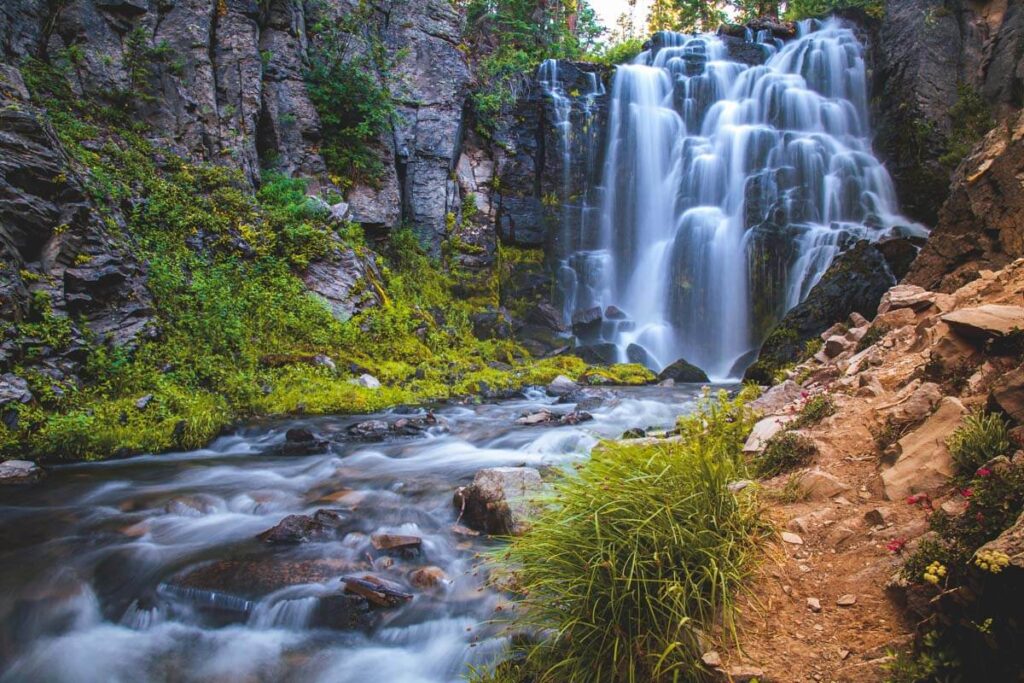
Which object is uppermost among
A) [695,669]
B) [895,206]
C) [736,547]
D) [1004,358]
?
[895,206]

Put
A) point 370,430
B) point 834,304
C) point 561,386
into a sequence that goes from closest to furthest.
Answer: point 370,430, point 834,304, point 561,386

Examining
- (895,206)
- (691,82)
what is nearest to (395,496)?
(895,206)

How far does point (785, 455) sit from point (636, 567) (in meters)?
1.61

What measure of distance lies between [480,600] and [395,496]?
2442 mm

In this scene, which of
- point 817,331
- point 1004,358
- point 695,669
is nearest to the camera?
point 695,669

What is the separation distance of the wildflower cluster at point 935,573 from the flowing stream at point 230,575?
2.23m

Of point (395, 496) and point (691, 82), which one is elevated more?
point (691, 82)

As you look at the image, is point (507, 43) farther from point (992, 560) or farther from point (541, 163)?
point (992, 560)

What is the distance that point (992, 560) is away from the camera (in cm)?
187

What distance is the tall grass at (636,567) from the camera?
2.60m

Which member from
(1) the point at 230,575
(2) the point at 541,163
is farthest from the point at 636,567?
(2) the point at 541,163

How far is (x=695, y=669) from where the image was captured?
2475 millimetres

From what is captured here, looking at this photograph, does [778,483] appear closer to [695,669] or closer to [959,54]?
[695,669]

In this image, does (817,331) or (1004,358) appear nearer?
(1004,358)
